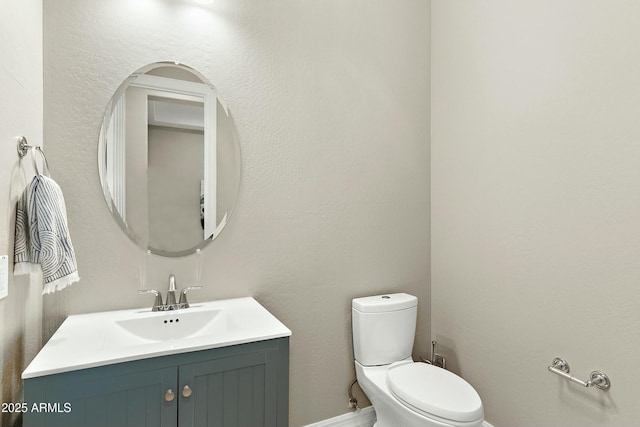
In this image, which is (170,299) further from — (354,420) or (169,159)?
(354,420)

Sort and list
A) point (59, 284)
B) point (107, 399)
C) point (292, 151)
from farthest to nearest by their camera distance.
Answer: point (292, 151), point (59, 284), point (107, 399)

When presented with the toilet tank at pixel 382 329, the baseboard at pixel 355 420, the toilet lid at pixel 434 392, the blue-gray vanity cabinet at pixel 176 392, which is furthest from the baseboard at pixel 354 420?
the blue-gray vanity cabinet at pixel 176 392

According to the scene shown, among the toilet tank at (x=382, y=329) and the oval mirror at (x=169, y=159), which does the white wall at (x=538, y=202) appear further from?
the oval mirror at (x=169, y=159)

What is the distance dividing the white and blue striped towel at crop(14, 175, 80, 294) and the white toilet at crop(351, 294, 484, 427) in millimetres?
1384

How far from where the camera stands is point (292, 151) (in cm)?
188

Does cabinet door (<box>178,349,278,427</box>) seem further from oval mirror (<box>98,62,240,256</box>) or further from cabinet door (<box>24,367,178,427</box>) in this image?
oval mirror (<box>98,62,240,256</box>)

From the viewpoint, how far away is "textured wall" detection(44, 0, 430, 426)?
4.80ft

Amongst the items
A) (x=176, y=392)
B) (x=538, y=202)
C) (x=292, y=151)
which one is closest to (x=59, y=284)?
(x=176, y=392)

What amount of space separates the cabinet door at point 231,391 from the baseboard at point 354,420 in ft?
2.73

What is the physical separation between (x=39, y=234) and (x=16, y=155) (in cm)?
27

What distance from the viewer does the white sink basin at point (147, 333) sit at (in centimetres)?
105

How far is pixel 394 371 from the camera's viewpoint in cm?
175

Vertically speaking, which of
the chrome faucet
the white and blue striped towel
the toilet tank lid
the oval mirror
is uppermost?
the oval mirror

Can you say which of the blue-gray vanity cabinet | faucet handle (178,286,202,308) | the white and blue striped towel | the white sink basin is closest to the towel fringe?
the white and blue striped towel
